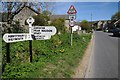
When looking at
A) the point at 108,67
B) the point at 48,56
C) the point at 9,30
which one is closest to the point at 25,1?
the point at 9,30

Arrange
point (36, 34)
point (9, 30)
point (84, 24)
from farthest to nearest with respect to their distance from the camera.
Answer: point (84, 24) < point (9, 30) < point (36, 34)

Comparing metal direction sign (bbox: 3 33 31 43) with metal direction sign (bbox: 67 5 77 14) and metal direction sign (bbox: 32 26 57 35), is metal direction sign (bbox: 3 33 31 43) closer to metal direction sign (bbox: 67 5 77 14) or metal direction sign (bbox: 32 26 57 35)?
metal direction sign (bbox: 32 26 57 35)

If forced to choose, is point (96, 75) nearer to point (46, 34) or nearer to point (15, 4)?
point (46, 34)

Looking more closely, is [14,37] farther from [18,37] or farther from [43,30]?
[43,30]

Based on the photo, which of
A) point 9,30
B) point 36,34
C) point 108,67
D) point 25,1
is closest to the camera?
point 36,34

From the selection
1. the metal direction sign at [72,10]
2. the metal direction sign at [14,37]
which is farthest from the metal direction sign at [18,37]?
the metal direction sign at [72,10]

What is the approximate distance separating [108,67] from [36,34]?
10.7ft

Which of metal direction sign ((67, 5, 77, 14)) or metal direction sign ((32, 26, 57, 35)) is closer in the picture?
metal direction sign ((32, 26, 57, 35))

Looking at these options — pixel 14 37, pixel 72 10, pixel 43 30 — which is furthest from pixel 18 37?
pixel 72 10

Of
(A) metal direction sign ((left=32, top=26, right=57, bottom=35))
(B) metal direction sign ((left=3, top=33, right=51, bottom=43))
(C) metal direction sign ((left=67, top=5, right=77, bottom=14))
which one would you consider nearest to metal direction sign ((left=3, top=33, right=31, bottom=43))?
(B) metal direction sign ((left=3, top=33, right=51, bottom=43))

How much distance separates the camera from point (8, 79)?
17.5 feet

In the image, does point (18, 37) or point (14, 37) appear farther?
point (18, 37)

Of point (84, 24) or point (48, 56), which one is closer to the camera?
point (48, 56)

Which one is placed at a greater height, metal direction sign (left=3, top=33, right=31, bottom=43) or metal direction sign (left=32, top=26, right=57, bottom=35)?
metal direction sign (left=32, top=26, right=57, bottom=35)
